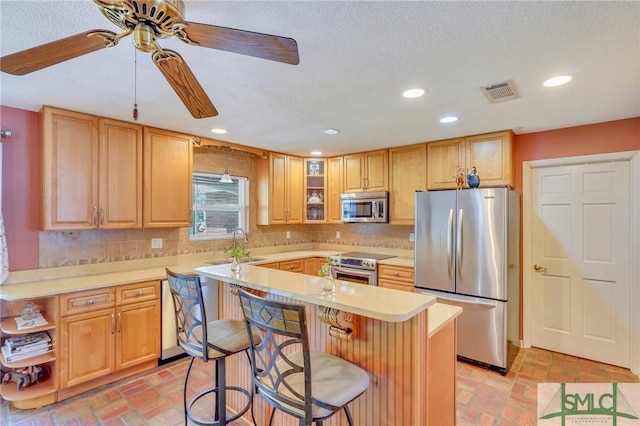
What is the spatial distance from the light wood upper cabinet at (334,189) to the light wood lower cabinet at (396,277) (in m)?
1.17

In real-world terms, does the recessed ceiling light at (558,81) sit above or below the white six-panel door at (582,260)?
above

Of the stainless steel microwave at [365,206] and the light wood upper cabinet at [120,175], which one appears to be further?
the stainless steel microwave at [365,206]

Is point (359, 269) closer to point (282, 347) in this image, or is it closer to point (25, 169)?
point (282, 347)

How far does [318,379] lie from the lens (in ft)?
4.91

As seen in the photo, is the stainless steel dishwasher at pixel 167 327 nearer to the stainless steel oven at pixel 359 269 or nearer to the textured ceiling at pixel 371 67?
the textured ceiling at pixel 371 67

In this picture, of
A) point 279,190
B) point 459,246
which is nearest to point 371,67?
point 459,246

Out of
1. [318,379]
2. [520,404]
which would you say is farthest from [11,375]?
[520,404]

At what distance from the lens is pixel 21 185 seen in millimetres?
2746

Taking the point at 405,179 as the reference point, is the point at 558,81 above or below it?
above

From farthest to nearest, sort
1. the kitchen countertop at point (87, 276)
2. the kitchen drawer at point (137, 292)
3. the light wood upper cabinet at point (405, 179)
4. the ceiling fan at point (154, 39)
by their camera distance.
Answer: the light wood upper cabinet at point (405, 179)
the kitchen drawer at point (137, 292)
the kitchen countertop at point (87, 276)
the ceiling fan at point (154, 39)

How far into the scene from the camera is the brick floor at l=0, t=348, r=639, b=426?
2303mm

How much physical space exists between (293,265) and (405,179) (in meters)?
1.91

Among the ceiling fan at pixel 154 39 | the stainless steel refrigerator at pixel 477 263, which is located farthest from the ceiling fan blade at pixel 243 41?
the stainless steel refrigerator at pixel 477 263

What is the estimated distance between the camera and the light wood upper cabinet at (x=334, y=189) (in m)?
4.85
